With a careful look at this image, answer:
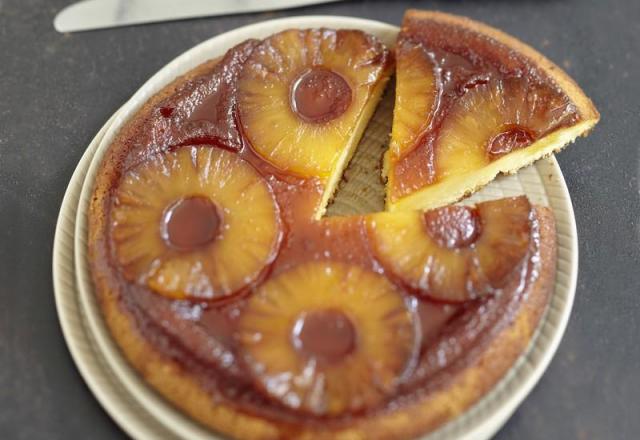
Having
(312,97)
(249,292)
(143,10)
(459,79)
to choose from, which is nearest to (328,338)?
(249,292)

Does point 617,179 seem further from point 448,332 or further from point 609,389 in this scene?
point 448,332

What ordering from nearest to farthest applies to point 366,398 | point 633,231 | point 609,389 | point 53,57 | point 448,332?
point 366,398
point 448,332
point 609,389
point 633,231
point 53,57

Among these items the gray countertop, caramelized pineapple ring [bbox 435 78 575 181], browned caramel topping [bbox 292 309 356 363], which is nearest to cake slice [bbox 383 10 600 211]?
caramelized pineapple ring [bbox 435 78 575 181]

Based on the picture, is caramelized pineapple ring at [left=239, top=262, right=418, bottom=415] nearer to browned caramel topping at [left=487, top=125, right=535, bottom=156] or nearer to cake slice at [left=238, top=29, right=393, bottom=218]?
cake slice at [left=238, top=29, right=393, bottom=218]

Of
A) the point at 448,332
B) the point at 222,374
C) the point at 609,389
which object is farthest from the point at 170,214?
the point at 609,389

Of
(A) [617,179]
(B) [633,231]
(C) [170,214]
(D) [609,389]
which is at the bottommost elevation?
(D) [609,389]

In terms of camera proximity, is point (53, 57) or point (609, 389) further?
point (53, 57)
